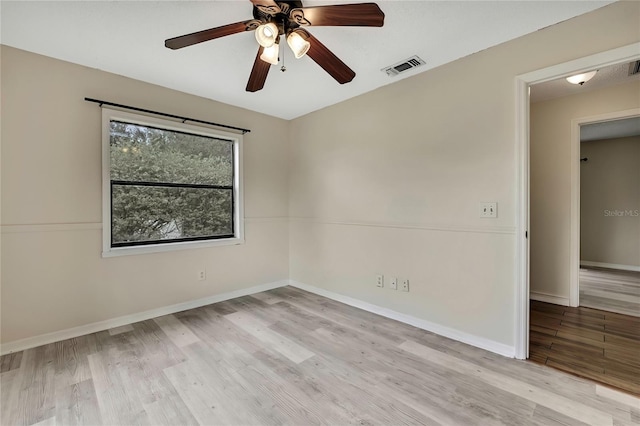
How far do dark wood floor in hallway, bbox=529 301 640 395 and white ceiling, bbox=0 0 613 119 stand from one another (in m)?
2.47

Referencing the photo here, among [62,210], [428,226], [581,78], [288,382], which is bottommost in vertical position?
[288,382]

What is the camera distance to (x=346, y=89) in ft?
10.1

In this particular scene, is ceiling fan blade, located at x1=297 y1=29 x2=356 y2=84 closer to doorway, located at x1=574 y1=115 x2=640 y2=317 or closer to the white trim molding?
the white trim molding

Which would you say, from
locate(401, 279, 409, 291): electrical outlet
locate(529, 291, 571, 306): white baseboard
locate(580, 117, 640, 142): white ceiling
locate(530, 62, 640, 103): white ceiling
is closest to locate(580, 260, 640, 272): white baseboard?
locate(580, 117, 640, 142): white ceiling

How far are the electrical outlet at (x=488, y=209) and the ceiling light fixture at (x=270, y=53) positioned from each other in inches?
77.8

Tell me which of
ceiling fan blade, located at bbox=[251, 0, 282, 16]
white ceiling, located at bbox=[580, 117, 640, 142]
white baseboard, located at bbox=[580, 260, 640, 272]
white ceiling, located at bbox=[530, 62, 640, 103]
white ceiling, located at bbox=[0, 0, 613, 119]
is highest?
white ceiling, located at bbox=[530, 62, 640, 103]

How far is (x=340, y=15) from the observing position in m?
1.55

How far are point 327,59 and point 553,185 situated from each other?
3.23 metres

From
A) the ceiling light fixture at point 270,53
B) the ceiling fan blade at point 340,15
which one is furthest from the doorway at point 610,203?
the ceiling light fixture at point 270,53

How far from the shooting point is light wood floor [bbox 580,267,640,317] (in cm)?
320

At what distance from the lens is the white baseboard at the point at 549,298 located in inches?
131

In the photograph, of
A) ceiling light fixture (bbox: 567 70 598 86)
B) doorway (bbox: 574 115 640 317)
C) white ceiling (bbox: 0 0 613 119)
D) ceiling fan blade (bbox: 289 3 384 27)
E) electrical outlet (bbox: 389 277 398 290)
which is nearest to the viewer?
ceiling fan blade (bbox: 289 3 384 27)

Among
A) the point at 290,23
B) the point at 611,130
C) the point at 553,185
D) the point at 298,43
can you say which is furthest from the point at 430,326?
the point at 611,130

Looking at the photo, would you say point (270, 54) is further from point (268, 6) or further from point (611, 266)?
point (611, 266)
